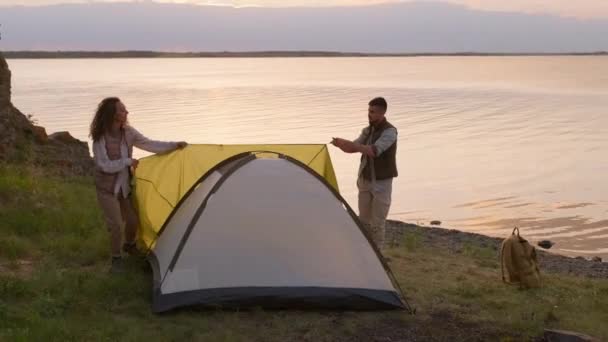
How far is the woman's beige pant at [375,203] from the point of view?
30.4 feet

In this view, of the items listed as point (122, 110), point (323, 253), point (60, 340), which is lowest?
point (60, 340)

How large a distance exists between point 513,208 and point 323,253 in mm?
12841

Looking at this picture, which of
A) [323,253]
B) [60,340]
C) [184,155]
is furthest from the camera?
[184,155]

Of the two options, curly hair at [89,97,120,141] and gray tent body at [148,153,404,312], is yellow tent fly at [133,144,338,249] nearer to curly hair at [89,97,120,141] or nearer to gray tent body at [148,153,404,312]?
gray tent body at [148,153,404,312]

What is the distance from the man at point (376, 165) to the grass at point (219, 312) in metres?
0.97

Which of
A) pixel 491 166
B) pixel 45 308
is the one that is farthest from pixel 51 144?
pixel 491 166

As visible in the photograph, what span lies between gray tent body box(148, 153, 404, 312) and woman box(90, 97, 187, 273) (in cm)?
86

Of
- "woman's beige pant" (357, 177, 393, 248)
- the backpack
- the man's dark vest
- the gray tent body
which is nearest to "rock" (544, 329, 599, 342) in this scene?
the gray tent body

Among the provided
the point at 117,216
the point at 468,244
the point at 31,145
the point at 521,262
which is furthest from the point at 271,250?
the point at 31,145

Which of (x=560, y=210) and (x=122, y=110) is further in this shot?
(x=560, y=210)

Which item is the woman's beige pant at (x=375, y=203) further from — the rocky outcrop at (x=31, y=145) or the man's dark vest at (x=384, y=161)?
the rocky outcrop at (x=31, y=145)

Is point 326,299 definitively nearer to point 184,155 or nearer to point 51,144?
point 184,155

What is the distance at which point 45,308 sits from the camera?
24.8ft

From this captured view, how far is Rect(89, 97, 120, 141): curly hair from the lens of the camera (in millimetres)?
8532
